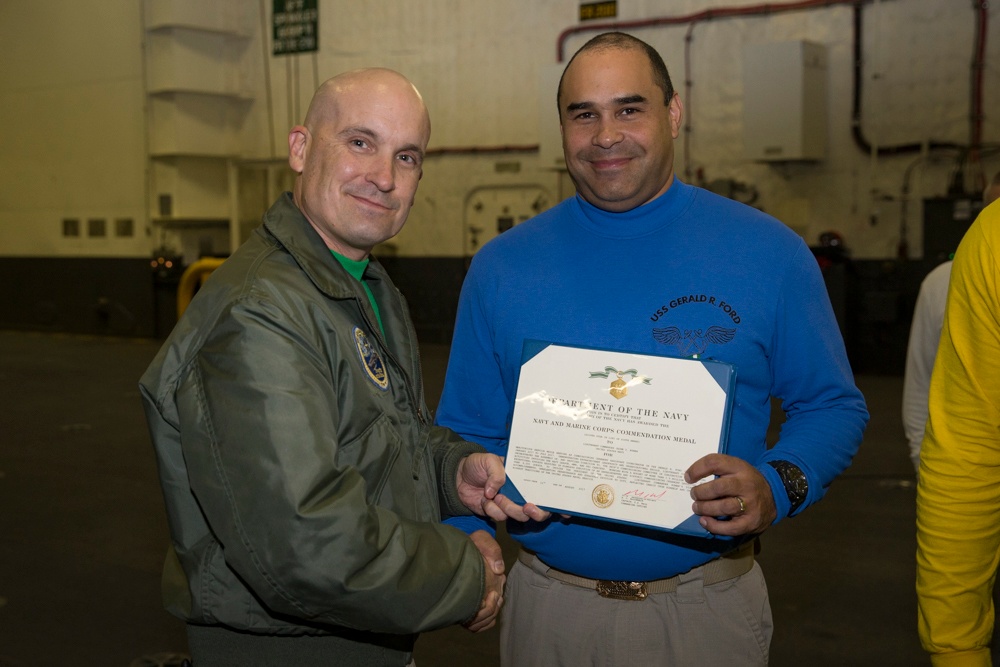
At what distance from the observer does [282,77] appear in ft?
38.9

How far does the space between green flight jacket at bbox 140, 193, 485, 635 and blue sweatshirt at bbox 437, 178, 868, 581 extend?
0.38 meters

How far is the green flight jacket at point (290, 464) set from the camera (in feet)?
4.27

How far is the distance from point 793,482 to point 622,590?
0.39 metres

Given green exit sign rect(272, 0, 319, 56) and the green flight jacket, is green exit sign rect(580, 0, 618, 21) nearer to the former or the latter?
green exit sign rect(272, 0, 319, 56)

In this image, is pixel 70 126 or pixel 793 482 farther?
pixel 70 126

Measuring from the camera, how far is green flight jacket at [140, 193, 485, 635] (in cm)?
130

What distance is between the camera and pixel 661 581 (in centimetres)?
179

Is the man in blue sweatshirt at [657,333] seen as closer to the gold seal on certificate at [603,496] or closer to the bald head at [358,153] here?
the gold seal on certificate at [603,496]

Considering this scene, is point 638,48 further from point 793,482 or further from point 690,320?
point 793,482

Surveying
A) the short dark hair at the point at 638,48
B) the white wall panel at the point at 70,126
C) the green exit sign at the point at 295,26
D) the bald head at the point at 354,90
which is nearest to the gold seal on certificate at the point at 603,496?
the bald head at the point at 354,90

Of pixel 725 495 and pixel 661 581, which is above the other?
pixel 725 495

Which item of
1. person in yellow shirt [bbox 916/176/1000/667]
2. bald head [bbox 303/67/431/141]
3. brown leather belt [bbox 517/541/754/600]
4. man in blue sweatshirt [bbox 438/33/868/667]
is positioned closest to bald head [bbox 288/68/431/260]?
bald head [bbox 303/67/431/141]

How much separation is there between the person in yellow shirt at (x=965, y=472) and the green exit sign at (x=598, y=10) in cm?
915

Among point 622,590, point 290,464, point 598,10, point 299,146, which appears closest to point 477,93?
point 598,10
